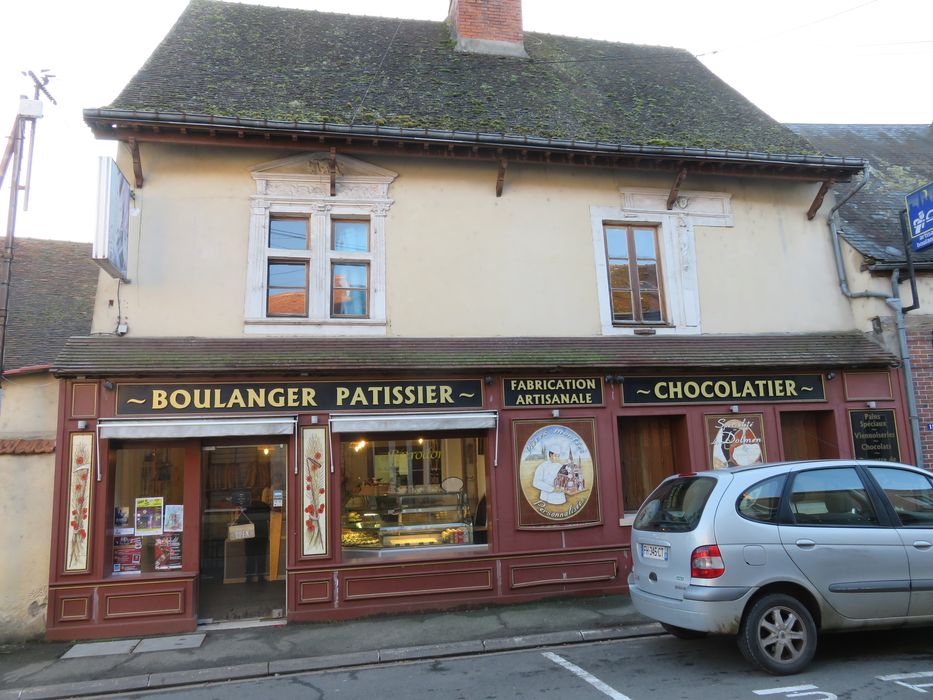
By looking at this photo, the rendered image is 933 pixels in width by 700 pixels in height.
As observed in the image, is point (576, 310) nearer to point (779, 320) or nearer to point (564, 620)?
point (779, 320)

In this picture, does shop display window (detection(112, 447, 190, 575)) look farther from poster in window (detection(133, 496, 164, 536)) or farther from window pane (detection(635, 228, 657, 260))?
window pane (detection(635, 228, 657, 260))

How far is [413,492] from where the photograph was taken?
8.81 meters

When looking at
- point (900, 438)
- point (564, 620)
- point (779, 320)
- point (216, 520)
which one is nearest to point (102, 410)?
point (216, 520)

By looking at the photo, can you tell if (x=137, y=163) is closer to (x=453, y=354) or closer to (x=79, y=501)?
(x=79, y=501)

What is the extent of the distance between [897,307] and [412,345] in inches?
294

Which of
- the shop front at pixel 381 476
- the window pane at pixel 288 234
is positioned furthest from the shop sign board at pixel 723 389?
the window pane at pixel 288 234

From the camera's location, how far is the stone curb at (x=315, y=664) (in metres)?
5.88

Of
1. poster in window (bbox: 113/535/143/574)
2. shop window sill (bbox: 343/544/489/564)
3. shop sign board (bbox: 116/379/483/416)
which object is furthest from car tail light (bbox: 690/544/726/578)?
poster in window (bbox: 113/535/143/574)

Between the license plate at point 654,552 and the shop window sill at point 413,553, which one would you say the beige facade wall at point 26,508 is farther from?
the license plate at point 654,552

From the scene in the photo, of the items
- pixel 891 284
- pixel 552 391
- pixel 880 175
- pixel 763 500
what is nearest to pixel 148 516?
pixel 552 391

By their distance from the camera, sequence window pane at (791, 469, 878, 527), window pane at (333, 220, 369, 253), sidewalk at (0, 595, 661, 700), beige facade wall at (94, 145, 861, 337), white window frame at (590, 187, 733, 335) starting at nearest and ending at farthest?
window pane at (791, 469, 878, 527)
sidewalk at (0, 595, 661, 700)
beige facade wall at (94, 145, 861, 337)
window pane at (333, 220, 369, 253)
white window frame at (590, 187, 733, 335)

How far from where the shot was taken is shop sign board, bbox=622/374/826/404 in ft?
29.8

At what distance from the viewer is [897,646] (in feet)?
19.2

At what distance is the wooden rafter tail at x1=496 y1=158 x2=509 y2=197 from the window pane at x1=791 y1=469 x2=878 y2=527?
5607 millimetres
